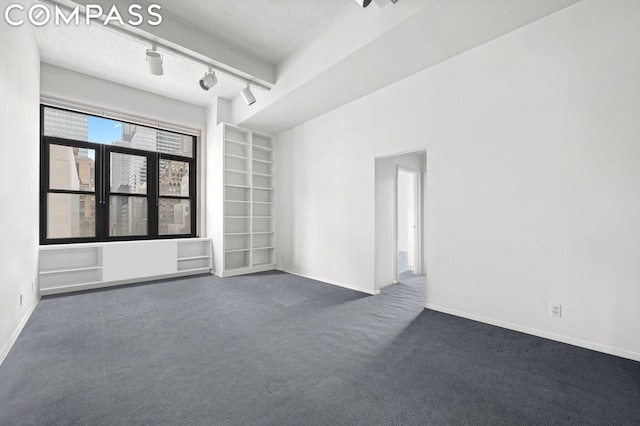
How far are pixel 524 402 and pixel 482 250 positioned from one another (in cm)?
155

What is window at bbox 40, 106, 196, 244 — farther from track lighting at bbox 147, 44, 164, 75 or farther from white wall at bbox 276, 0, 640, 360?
white wall at bbox 276, 0, 640, 360

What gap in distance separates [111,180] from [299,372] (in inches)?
181

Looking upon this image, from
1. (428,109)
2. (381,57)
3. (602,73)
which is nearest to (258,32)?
(381,57)

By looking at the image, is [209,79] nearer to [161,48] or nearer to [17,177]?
[161,48]

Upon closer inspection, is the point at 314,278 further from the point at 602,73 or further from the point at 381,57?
the point at 602,73

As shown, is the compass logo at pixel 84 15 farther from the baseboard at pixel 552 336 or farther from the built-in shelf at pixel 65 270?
the baseboard at pixel 552 336

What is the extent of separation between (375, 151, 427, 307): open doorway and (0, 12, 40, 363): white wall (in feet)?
12.2

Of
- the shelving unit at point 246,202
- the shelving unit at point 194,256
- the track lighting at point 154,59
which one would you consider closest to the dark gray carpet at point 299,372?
the shelving unit at point 194,256

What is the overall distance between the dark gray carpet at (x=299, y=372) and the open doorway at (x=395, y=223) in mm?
1158

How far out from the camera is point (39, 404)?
164 centimetres

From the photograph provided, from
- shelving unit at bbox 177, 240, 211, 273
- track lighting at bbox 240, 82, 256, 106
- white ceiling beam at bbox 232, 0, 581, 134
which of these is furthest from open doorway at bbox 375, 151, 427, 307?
shelving unit at bbox 177, 240, 211, 273

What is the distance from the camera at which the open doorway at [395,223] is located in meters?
4.23

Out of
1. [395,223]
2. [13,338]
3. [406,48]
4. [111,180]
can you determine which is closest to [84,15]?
[111,180]

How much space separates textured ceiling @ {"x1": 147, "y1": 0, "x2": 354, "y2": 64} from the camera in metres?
3.04
